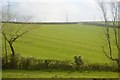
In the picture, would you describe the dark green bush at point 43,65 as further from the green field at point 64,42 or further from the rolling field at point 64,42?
the rolling field at point 64,42

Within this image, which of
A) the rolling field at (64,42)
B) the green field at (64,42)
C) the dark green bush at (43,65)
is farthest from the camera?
the rolling field at (64,42)

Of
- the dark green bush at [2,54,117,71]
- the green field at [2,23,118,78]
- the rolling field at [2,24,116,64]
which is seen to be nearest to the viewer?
the dark green bush at [2,54,117,71]

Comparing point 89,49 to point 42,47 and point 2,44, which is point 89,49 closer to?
point 42,47

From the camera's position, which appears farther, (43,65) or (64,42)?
(64,42)

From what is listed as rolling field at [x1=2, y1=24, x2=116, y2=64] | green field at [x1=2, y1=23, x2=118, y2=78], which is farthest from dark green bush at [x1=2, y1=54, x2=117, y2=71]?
rolling field at [x1=2, y1=24, x2=116, y2=64]

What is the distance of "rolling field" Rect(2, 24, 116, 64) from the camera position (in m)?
22.9

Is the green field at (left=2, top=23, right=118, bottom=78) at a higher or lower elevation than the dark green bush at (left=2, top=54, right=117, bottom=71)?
higher

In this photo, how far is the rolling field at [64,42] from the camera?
22930 millimetres

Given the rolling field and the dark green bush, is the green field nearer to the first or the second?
the rolling field

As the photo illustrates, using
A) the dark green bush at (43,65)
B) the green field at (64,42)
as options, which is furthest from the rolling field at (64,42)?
the dark green bush at (43,65)

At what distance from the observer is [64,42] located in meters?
27.9

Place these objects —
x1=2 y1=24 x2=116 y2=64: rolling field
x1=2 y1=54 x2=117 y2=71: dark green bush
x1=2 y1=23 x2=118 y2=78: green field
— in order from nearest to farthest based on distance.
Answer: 1. x1=2 y1=54 x2=117 y2=71: dark green bush
2. x1=2 y1=23 x2=118 y2=78: green field
3. x1=2 y1=24 x2=116 y2=64: rolling field

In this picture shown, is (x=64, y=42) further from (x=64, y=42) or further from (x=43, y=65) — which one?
(x=43, y=65)

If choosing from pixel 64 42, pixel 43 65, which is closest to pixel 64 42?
pixel 64 42
